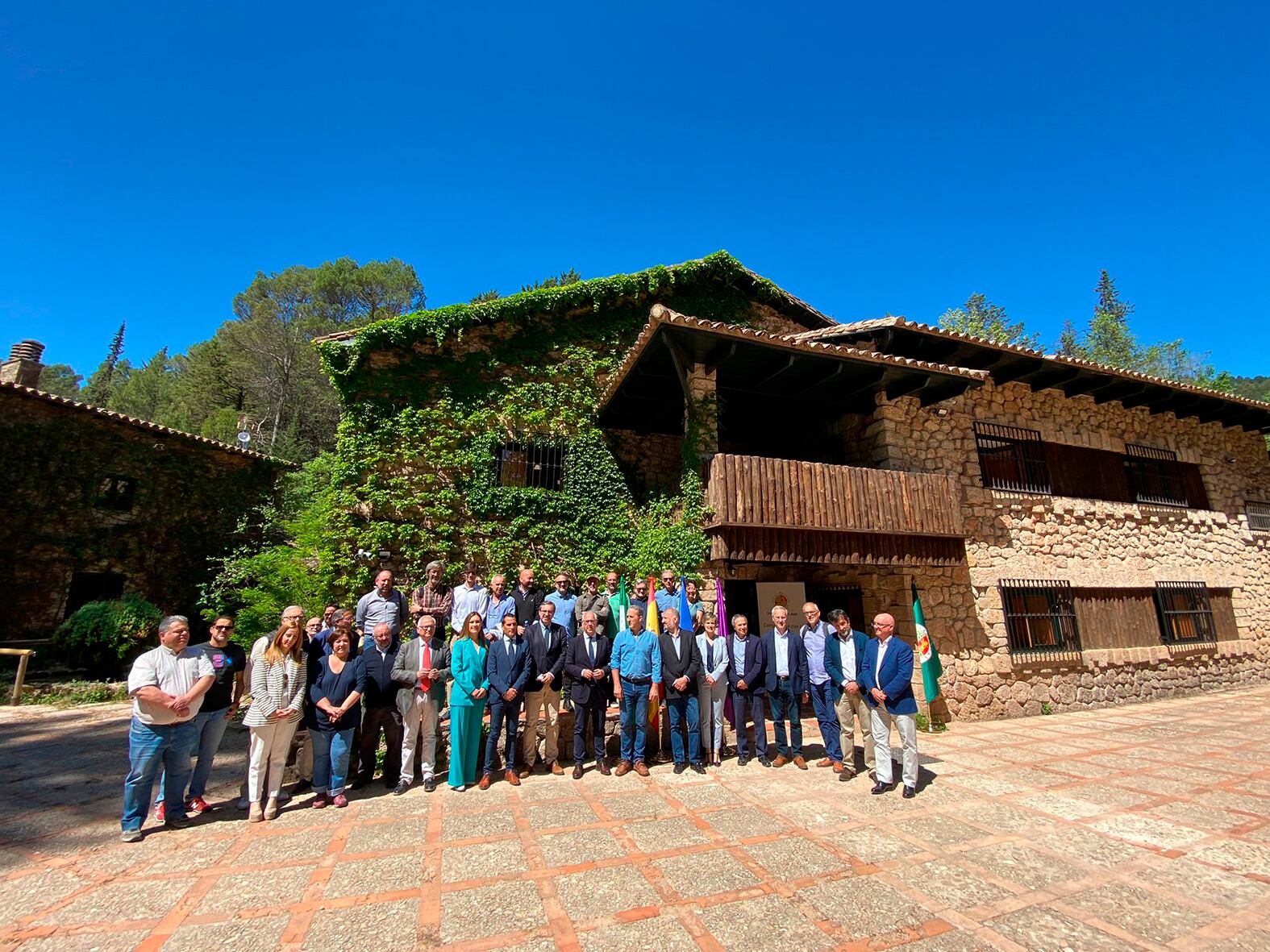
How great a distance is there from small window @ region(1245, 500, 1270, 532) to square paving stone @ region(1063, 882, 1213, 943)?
612 inches

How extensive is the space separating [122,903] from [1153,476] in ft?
58.4

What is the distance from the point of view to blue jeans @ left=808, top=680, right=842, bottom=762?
5945mm

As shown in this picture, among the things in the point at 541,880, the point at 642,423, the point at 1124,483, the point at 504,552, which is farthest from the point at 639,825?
the point at 1124,483

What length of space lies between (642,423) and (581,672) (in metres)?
6.22

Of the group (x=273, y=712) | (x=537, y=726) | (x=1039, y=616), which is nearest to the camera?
(x=273, y=712)

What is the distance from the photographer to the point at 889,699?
534 centimetres

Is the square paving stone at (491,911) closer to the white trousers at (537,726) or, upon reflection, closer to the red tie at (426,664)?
the red tie at (426,664)

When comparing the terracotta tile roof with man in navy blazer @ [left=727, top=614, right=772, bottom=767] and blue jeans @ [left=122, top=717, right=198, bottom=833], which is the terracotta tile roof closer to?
blue jeans @ [left=122, top=717, right=198, bottom=833]

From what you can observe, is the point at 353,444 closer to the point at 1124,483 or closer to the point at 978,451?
the point at 978,451

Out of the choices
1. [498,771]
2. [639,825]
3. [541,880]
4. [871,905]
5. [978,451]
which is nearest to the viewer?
[871,905]

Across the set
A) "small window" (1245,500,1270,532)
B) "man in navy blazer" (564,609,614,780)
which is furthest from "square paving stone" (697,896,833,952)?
"small window" (1245,500,1270,532)

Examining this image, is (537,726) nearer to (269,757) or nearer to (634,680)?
(634,680)

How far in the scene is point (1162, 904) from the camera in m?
3.23

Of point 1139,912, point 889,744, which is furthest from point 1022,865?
point 889,744
